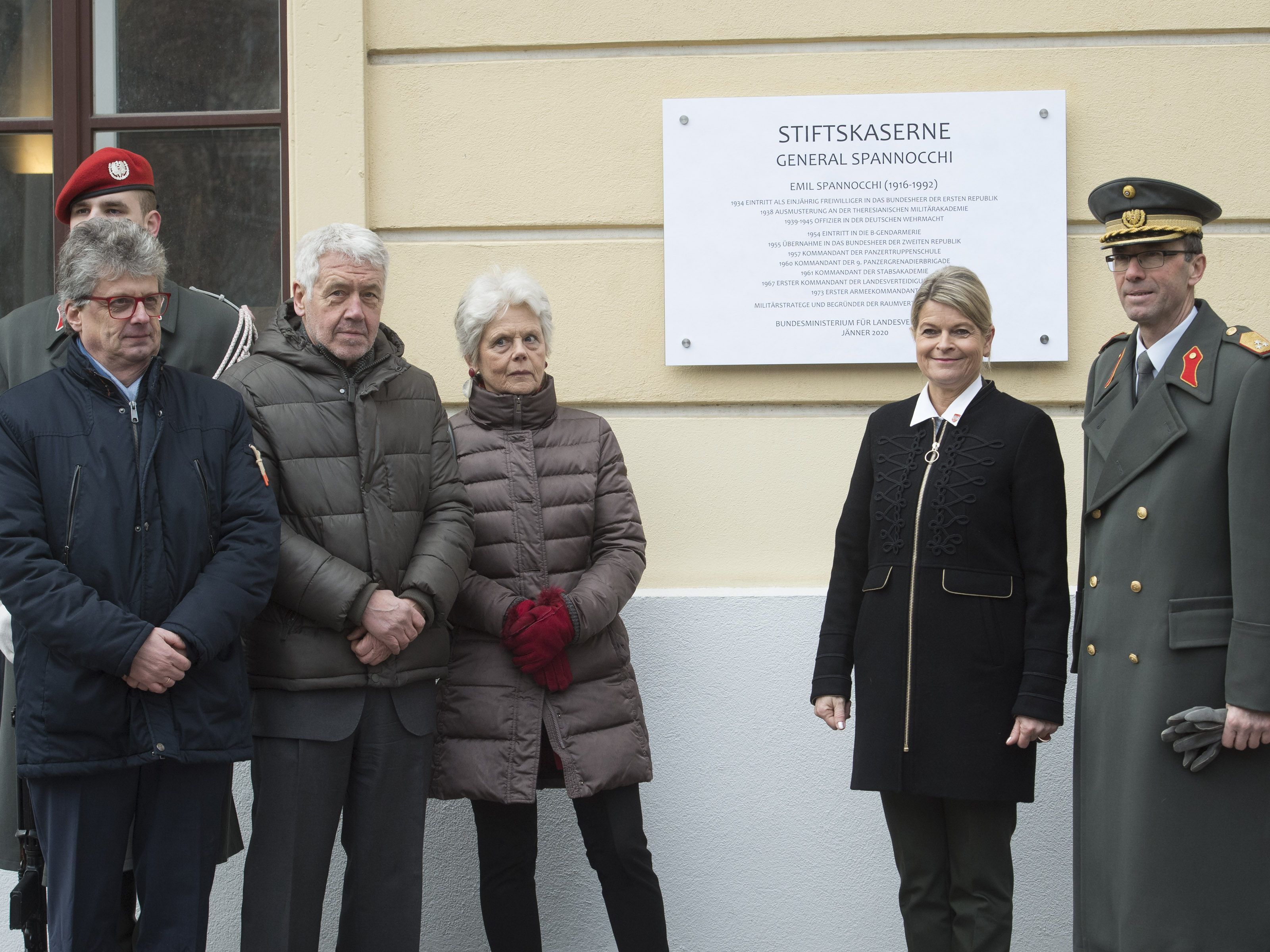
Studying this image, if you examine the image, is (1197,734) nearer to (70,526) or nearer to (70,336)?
(70,526)

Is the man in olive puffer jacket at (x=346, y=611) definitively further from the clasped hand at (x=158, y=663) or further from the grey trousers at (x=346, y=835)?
the clasped hand at (x=158, y=663)

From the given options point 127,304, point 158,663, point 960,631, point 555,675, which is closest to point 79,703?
point 158,663

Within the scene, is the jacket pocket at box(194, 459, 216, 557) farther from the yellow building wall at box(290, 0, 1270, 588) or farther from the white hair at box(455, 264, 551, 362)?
the yellow building wall at box(290, 0, 1270, 588)

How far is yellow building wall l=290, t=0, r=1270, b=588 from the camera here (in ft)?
12.4

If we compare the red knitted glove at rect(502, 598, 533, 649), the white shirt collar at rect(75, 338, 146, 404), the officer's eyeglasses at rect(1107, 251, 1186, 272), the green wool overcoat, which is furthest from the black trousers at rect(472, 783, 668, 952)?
the officer's eyeglasses at rect(1107, 251, 1186, 272)

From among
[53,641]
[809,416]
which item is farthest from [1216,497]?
[53,641]

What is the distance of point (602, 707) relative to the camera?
3.15 m

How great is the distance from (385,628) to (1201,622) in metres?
1.74

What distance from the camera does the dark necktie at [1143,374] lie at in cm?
270

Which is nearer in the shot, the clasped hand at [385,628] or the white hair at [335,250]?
the clasped hand at [385,628]

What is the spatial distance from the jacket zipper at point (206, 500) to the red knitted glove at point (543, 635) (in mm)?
742

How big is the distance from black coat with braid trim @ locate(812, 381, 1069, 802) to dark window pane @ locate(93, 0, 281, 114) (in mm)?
2573

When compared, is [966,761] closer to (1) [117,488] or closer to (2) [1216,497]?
(2) [1216,497]

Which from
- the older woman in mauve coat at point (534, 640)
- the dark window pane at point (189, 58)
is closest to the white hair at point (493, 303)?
the older woman in mauve coat at point (534, 640)
